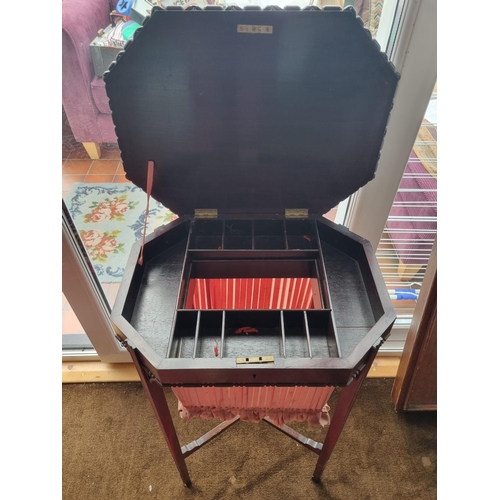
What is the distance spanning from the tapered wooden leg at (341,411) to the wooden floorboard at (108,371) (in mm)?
531

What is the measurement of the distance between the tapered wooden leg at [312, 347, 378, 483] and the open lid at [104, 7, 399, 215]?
17.7 inches

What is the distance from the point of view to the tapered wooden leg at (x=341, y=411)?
0.93 meters

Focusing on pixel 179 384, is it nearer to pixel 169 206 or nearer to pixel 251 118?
pixel 169 206

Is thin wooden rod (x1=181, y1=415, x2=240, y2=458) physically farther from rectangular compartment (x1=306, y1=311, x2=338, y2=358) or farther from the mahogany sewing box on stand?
rectangular compartment (x1=306, y1=311, x2=338, y2=358)

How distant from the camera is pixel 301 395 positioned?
1.09m

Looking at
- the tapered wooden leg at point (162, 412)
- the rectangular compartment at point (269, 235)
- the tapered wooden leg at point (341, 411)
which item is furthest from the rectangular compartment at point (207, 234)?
the tapered wooden leg at point (341, 411)

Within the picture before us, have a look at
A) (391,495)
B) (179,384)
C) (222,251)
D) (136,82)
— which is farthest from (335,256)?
(391,495)

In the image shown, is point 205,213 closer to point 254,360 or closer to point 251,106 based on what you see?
point 251,106

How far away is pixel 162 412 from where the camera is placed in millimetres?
1118

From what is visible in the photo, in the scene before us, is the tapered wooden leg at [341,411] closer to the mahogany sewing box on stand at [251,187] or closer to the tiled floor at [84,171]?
the mahogany sewing box on stand at [251,187]

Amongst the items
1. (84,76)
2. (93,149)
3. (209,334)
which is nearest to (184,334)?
(209,334)

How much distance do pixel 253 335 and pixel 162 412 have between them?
1.29 ft

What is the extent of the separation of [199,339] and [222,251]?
235mm

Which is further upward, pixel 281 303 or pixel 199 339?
pixel 199 339
